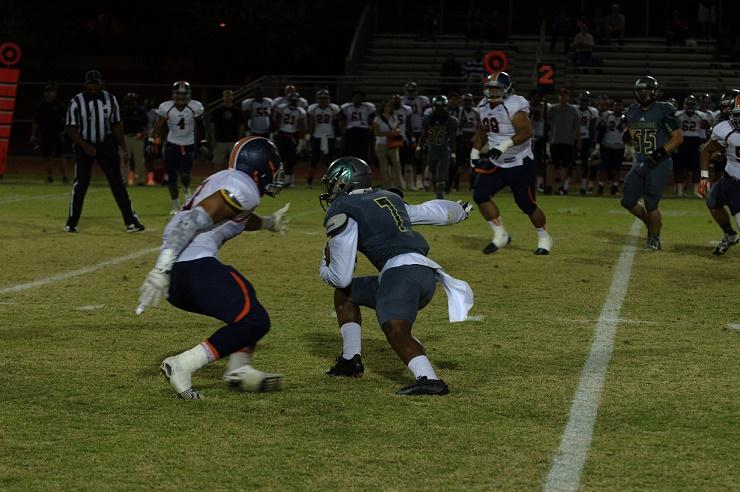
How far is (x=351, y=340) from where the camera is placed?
6.72 meters

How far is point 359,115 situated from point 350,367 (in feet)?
53.5

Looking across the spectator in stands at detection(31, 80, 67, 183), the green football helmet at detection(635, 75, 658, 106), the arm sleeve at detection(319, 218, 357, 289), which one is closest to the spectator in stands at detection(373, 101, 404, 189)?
the spectator in stands at detection(31, 80, 67, 183)

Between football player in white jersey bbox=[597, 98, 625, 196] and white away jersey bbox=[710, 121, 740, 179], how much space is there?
9031 mm

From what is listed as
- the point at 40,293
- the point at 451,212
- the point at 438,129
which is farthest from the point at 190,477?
the point at 438,129

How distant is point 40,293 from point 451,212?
421cm

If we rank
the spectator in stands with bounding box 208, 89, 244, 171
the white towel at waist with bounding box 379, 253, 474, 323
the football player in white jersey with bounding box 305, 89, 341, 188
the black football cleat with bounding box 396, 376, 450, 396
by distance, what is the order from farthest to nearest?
the football player in white jersey with bounding box 305, 89, 341, 188 < the spectator in stands with bounding box 208, 89, 244, 171 < the white towel at waist with bounding box 379, 253, 474, 323 < the black football cleat with bounding box 396, 376, 450, 396

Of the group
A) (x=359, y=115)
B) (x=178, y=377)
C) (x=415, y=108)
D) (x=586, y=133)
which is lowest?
(x=178, y=377)

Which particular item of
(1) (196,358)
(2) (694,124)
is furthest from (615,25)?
(1) (196,358)

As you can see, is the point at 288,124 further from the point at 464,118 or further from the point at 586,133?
the point at 586,133

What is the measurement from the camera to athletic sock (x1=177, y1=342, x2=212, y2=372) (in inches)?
237

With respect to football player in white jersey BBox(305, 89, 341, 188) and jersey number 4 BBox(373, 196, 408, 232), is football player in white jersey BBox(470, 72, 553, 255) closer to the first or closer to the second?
jersey number 4 BBox(373, 196, 408, 232)

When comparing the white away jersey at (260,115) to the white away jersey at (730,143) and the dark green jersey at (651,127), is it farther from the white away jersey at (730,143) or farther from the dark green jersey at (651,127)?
the white away jersey at (730,143)

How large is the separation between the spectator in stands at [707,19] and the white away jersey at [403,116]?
12809mm

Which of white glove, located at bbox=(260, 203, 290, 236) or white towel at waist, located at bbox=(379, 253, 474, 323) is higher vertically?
white glove, located at bbox=(260, 203, 290, 236)
